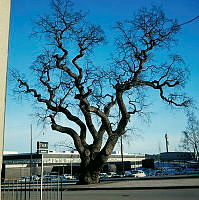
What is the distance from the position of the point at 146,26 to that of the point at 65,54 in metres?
6.86

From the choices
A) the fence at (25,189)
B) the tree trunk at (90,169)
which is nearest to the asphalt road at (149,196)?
the fence at (25,189)

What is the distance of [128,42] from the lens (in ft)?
73.3

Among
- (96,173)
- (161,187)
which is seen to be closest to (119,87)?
(96,173)

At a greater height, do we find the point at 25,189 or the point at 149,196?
the point at 25,189

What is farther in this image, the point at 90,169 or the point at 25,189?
the point at 90,169

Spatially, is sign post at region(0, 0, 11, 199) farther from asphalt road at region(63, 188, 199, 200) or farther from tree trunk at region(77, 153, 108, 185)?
tree trunk at region(77, 153, 108, 185)

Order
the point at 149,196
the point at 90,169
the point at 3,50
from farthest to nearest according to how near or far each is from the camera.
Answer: the point at 90,169 → the point at 149,196 → the point at 3,50

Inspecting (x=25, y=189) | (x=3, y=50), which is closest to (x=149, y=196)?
(x=25, y=189)

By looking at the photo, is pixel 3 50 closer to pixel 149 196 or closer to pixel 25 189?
pixel 25 189

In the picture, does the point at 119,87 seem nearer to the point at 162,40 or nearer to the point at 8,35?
the point at 162,40

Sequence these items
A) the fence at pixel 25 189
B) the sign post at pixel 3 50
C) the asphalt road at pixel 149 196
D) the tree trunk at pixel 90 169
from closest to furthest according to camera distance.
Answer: the sign post at pixel 3 50
the fence at pixel 25 189
the asphalt road at pixel 149 196
the tree trunk at pixel 90 169

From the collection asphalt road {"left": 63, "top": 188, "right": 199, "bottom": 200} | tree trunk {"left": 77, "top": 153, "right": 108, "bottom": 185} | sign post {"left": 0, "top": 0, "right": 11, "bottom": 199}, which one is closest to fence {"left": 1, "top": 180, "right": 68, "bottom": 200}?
asphalt road {"left": 63, "top": 188, "right": 199, "bottom": 200}

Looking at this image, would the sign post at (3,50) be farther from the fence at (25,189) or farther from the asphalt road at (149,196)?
the asphalt road at (149,196)

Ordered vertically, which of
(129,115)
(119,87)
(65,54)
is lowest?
(129,115)
